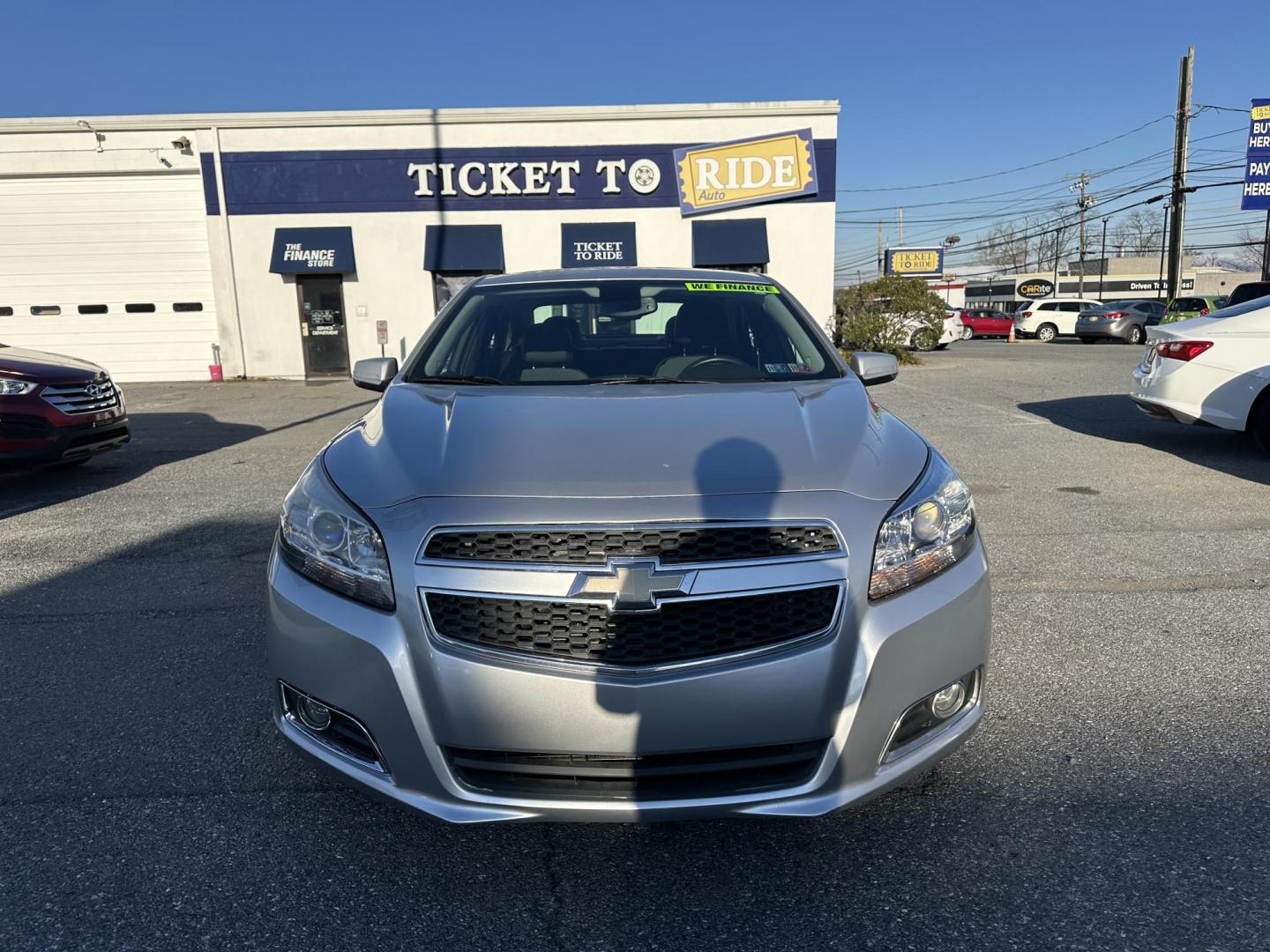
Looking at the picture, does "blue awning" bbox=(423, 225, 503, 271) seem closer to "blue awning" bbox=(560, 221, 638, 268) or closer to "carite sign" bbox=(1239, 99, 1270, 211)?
"blue awning" bbox=(560, 221, 638, 268)

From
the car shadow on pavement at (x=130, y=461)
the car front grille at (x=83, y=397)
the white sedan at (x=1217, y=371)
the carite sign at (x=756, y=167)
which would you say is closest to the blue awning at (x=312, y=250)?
the car shadow on pavement at (x=130, y=461)

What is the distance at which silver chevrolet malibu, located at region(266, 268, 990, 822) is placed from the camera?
6.70 ft

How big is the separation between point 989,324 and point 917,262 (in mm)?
16750

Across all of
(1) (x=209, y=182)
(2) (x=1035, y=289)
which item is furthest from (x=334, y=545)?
(2) (x=1035, y=289)

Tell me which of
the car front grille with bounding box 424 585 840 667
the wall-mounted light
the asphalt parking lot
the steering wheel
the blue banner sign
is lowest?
→ the asphalt parking lot

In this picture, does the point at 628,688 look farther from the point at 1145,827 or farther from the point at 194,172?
the point at 194,172

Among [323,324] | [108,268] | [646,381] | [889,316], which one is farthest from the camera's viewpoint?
[889,316]

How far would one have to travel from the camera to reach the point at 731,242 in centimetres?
1945

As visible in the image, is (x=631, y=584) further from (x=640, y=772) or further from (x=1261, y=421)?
(x=1261, y=421)

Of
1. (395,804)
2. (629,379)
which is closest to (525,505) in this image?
(395,804)

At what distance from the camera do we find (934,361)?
2170cm

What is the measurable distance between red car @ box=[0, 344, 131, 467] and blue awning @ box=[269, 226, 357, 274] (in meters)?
11.8

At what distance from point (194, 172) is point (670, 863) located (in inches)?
826

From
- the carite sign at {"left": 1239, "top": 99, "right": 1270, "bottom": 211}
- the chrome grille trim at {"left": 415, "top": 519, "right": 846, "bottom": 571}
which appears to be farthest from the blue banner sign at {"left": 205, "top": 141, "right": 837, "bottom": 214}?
the chrome grille trim at {"left": 415, "top": 519, "right": 846, "bottom": 571}
